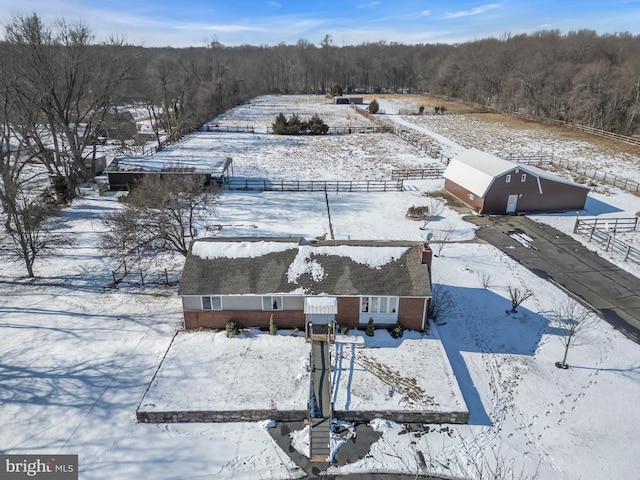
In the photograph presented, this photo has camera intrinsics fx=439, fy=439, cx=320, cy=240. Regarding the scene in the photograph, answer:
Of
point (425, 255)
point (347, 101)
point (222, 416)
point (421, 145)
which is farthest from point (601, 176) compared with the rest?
point (347, 101)

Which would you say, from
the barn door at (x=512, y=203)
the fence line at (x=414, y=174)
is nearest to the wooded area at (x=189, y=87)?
the fence line at (x=414, y=174)

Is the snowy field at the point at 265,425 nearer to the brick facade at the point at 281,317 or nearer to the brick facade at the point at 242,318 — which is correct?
the brick facade at the point at 242,318

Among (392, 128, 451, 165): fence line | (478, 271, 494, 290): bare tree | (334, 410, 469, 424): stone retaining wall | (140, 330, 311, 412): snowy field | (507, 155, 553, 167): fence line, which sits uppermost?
(392, 128, 451, 165): fence line

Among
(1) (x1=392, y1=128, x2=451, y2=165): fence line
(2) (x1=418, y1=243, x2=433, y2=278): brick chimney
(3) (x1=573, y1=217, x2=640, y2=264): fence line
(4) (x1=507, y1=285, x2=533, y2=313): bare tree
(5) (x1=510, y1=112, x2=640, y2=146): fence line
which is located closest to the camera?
(2) (x1=418, y1=243, x2=433, y2=278): brick chimney

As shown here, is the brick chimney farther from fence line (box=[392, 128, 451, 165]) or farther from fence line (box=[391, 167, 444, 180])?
fence line (box=[392, 128, 451, 165])

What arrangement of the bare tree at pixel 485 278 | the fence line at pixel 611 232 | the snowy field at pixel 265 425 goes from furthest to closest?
1. the fence line at pixel 611 232
2. the bare tree at pixel 485 278
3. the snowy field at pixel 265 425

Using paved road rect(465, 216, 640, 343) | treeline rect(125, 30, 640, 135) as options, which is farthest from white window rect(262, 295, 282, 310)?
treeline rect(125, 30, 640, 135)

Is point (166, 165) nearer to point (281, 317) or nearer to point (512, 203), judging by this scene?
point (281, 317)
